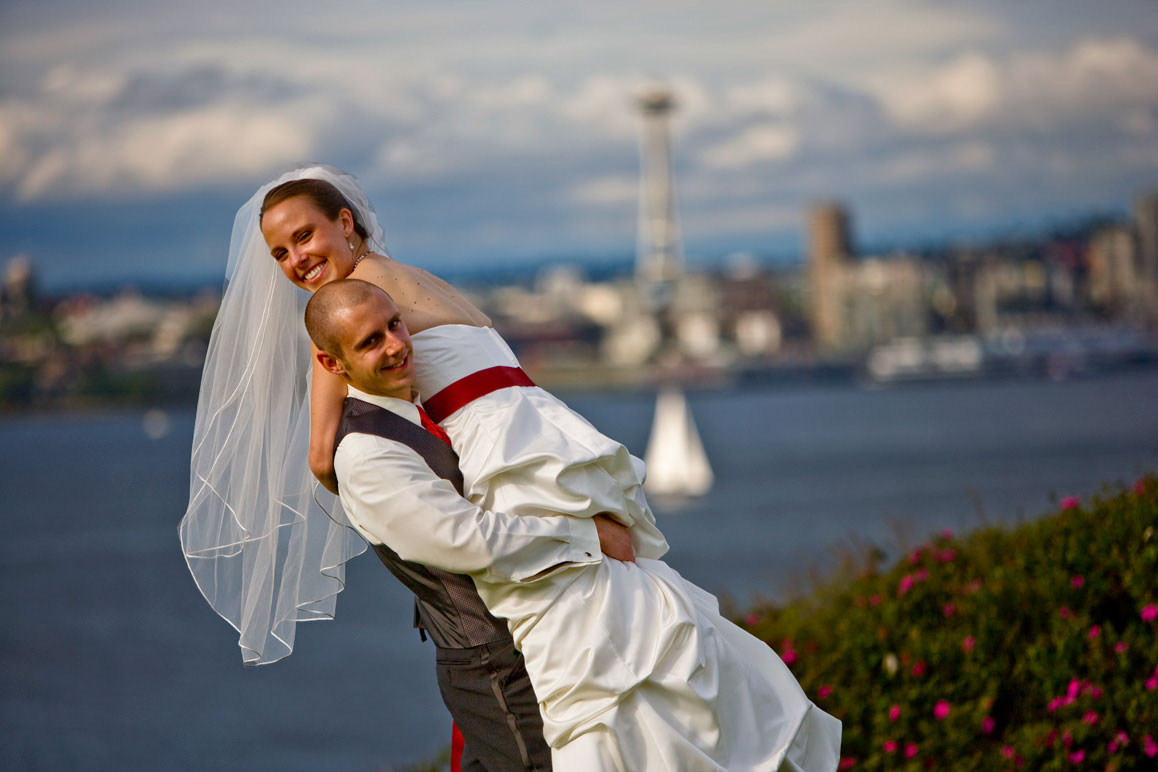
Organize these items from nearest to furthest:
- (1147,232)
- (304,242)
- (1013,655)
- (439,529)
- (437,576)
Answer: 1. (439,529)
2. (437,576)
3. (304,242)
4. (1013,655)
5. (1147,232)

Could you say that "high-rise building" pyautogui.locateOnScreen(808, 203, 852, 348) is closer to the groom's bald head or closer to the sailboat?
the sailboat

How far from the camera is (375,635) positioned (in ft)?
118

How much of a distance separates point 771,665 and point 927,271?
388ft

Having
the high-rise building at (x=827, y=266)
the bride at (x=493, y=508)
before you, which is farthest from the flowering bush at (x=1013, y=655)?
the high-rise building at (x=827, y=266)

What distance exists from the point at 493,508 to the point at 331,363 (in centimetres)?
52

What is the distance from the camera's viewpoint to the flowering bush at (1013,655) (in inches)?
179

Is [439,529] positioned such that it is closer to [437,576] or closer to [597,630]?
[437,576]

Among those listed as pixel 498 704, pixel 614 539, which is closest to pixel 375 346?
pixel 614 539

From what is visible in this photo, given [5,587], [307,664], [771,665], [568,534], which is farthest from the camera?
[5,587]

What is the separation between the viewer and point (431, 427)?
118 inches

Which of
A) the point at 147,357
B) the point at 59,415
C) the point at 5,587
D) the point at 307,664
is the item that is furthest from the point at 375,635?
the point at 59,415

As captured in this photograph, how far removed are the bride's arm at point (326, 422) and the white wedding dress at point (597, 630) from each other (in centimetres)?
20

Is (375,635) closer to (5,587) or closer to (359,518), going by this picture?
(5,587)

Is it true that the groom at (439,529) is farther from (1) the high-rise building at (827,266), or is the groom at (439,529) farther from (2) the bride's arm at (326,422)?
(1) the high-rise building at (827,266)
